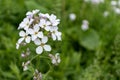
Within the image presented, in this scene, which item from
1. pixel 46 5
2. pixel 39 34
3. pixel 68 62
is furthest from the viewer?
pixel 46 5

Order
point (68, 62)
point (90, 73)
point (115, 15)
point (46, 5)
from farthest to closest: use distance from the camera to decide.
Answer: point (115, 15)
point (46, 5)
point (68, 62)
point (90, 73)

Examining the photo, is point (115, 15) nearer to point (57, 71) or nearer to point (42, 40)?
point (57, 71)

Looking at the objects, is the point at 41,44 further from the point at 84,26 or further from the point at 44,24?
the point at 84,26

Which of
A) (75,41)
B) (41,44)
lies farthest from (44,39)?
(75,41)

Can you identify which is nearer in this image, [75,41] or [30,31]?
[30,31]

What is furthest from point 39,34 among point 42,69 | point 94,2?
point 94,2

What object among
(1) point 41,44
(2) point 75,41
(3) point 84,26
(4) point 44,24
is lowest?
(1) point 41,44

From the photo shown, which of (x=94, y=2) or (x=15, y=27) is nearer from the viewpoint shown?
(x=15, y=27)
